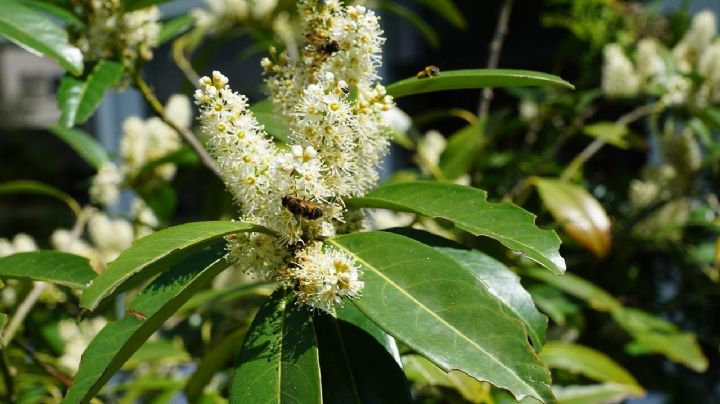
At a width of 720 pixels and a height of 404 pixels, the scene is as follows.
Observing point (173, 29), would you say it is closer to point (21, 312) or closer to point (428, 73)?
point (21, 312)

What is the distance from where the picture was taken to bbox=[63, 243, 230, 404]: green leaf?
711mm

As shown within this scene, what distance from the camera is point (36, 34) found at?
3.33 ft

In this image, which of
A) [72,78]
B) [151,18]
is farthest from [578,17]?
[72,78]

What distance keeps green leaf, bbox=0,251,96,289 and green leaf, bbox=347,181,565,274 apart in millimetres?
359

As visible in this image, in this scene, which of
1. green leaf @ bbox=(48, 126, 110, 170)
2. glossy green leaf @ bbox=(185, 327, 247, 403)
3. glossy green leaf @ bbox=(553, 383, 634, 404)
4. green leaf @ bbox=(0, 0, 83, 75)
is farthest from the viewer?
green leaf @ bbox=(48, 126, 110, 170)

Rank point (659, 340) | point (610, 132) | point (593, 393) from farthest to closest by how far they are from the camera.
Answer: point (610, 132) → point (659, 340) → point (593, 393)

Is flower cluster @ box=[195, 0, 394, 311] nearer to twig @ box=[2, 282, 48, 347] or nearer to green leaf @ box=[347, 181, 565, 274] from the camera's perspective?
green leaf @ box=[347, 181, 565, 274]

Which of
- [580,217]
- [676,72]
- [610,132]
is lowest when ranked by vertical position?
[580,217]

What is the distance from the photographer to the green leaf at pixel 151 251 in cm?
65

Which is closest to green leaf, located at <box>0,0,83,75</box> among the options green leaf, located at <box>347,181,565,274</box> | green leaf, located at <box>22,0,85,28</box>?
green leaf, located at <box>22,0,85,28</box>

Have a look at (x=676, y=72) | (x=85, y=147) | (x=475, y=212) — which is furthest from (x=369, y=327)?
(x=676, y=72)

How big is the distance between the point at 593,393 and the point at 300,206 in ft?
2.98

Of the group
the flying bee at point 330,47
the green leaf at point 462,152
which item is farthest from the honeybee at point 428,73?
the green leaf at point 462,152

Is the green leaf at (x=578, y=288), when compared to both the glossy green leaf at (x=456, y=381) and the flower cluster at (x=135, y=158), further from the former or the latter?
the flower cluster at (x=135, y=158)
